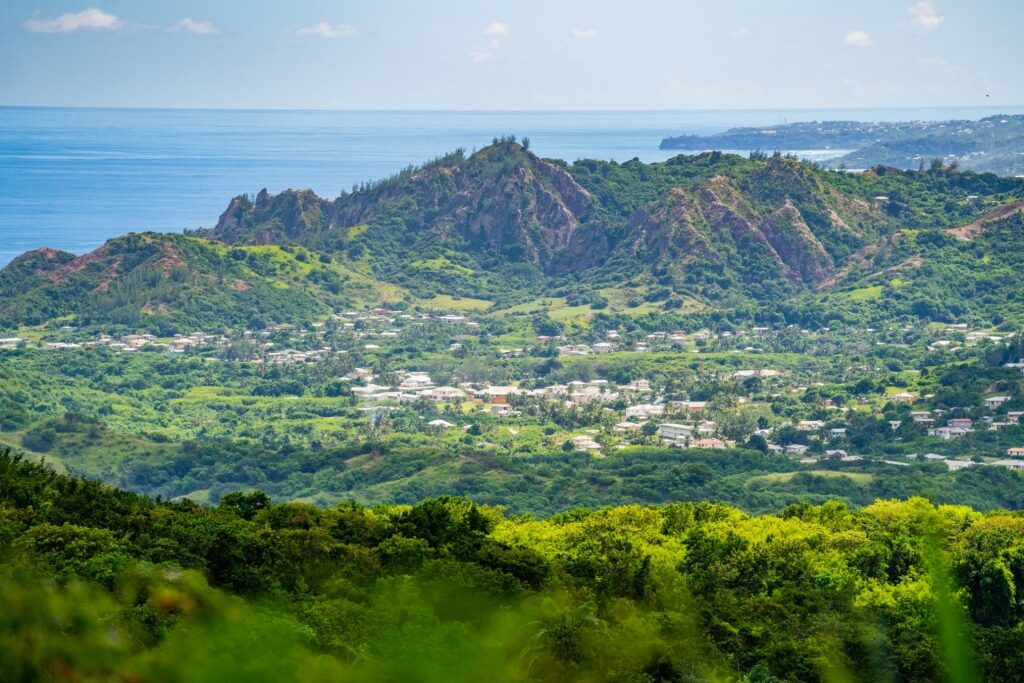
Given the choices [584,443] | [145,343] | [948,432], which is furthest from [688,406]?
[145,343]

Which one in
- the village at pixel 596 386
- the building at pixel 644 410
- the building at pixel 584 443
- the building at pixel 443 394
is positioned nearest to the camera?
the building at pixel 584 443

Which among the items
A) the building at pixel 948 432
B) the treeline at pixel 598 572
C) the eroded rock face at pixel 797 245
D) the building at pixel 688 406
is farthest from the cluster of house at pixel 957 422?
the eroded rock face at pixel 797 245

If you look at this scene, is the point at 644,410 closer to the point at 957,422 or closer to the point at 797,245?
the point at 957,422

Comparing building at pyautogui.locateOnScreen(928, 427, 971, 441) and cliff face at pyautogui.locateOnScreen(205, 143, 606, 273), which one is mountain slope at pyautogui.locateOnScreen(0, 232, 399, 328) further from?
building at pyautogui.locateOnScreen(928, 427, 971, 441)

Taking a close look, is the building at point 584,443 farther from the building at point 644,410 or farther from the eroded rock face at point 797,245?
the eroded rock face at point 797,245

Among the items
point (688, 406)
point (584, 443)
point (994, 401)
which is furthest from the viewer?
point (688, 406)

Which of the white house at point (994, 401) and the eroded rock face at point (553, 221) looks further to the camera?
the eroded rock face at point (553, 221)

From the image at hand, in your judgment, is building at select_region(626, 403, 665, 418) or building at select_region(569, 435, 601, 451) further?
building at select_region(626, 403, 665, 418)

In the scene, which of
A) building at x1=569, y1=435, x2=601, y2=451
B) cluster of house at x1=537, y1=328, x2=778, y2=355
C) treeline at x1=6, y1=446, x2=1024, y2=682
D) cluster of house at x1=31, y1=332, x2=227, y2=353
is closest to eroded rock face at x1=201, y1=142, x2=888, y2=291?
cluster of house at x1=537, y1=328, x2=778, y2=355
